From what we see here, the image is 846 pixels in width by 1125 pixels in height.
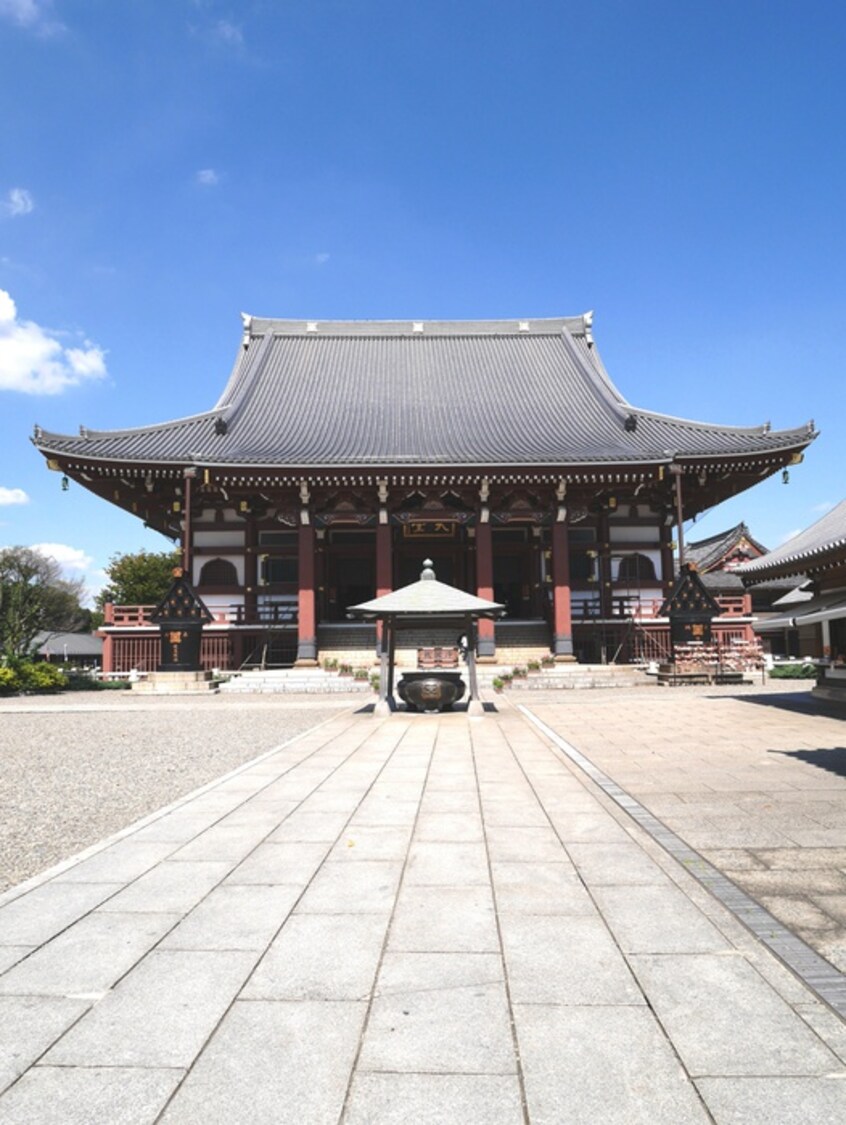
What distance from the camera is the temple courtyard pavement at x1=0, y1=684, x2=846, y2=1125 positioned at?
2188 mm

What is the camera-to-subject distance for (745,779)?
6.96 meters

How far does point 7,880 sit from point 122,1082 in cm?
276

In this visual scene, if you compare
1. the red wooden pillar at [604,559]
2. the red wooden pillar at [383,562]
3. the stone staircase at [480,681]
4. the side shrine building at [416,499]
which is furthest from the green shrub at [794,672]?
the red wooden pillar at [383,562]

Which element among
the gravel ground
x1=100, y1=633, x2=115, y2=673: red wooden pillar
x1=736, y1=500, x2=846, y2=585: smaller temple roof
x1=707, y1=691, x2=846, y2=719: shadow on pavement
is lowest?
the gravel ground

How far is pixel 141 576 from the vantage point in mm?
48000

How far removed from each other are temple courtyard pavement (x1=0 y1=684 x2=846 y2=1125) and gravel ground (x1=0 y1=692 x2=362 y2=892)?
0.24ft

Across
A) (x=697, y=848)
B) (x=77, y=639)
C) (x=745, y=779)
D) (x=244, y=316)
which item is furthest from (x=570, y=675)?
(x=77, y=639)

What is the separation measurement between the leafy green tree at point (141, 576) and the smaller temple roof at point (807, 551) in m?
40.0

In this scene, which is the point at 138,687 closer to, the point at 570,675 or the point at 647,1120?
the point at 570,675

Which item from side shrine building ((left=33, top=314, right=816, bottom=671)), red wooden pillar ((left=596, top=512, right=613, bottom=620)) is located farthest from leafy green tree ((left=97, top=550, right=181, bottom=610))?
red wooden pillar ((left=596, top=512, right=613, bottom=620))

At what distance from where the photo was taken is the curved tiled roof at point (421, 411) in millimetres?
21734

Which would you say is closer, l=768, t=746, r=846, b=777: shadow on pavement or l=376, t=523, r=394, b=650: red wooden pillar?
l=768, t=746, r=846, b=777: shadow on pavement

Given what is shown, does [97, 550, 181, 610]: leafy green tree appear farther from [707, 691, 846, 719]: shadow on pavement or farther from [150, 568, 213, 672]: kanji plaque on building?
[707, 691, 846, 719]: shadow on pavement

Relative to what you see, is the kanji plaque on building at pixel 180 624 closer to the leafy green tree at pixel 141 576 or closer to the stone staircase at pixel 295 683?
the stone staircase at pixel 295 683
